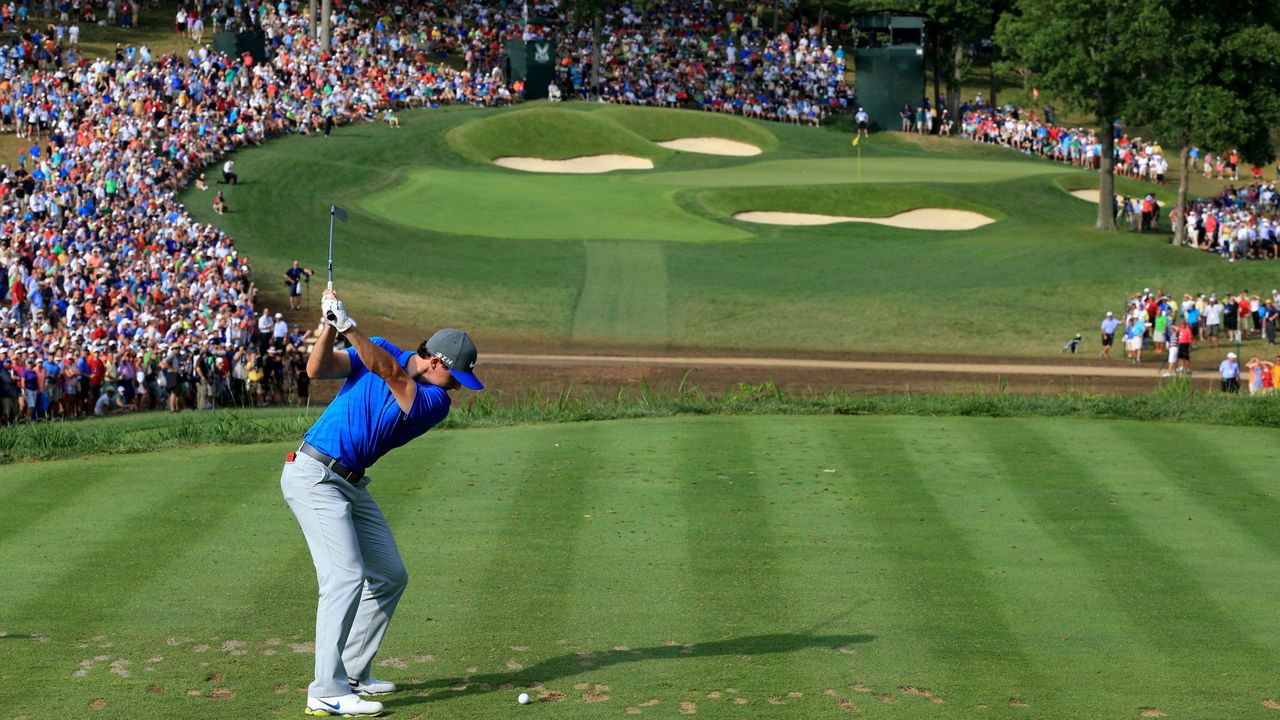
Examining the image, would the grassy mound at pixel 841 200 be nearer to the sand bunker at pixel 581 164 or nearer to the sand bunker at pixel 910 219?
the sand bunker at pixel 910 219

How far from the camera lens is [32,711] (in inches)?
435

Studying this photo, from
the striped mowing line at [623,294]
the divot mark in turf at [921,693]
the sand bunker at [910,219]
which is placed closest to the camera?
the divot mark in turf at [921,693]

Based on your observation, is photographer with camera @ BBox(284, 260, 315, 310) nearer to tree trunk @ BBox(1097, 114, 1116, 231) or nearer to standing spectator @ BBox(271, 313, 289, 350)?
standing spectator @ BBox(271, 313, 289, 350)

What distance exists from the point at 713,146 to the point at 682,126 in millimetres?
2049

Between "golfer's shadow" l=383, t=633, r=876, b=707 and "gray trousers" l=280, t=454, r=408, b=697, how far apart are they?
492 mm

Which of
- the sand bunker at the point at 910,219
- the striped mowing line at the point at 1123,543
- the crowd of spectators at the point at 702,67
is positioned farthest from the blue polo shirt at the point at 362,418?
the crowd of spectators at the point at 702,67

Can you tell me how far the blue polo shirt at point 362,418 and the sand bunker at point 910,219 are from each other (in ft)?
164

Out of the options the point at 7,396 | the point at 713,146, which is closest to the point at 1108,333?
the point at 7,396

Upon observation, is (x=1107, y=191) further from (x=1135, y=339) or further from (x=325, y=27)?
(x=325, y=27)

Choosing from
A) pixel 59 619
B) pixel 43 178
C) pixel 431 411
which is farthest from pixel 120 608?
pixel 43 178

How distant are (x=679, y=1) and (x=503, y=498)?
229ft

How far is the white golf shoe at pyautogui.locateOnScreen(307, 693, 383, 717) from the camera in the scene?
438 inches

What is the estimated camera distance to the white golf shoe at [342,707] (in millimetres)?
11133

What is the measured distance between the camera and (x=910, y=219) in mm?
61438
